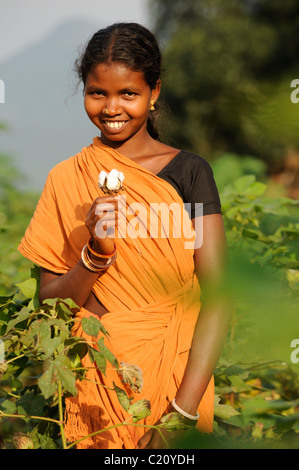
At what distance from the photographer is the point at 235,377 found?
85.3 inches

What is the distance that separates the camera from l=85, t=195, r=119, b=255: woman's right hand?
1479 millimetres

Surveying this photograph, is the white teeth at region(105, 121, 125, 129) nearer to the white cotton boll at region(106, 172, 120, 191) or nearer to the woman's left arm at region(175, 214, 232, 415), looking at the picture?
the white cotton boll at region(106, 172, 120, 191)

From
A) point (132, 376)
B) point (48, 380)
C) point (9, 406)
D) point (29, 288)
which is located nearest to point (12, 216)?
point (29, 288)

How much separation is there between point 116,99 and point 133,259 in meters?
0.46

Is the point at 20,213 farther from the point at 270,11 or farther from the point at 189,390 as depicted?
the point at 270,11

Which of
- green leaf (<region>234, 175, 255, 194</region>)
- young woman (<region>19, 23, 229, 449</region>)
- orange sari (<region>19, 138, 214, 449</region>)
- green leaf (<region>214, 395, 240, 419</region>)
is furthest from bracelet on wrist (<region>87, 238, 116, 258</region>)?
green leaf (<region>234, 175, 255, 194</region>)

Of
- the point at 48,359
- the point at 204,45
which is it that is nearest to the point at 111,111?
the point at 48,359

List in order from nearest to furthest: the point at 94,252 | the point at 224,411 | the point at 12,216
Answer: the point at 94,252
the point at 224,411
the point at 12,216

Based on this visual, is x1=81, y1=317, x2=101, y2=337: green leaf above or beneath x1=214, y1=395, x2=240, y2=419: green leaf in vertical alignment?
above

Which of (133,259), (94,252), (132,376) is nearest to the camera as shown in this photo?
(132,376)

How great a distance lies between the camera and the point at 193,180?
1.71m

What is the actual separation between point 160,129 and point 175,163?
1.10 feet

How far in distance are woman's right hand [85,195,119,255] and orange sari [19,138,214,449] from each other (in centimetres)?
14

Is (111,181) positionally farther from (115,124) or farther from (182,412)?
(182,412)
